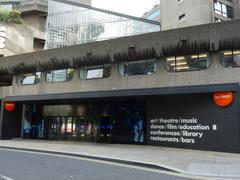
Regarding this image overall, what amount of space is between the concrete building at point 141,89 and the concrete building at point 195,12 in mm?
29905

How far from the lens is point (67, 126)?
88.9 feet

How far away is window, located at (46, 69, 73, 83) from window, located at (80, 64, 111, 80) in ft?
4.41

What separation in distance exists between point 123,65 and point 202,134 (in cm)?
734

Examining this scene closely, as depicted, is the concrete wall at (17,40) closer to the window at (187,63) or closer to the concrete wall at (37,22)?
the concrete wall at (37,22)

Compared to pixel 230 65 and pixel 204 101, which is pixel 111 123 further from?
pixel 230 65

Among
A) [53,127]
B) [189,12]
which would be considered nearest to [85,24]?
[189,12]

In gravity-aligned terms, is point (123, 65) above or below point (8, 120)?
above

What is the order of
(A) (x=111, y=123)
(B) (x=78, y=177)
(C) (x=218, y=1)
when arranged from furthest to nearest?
(C) (x=218, y=1), (A) (x=111, y=123), (B) (x=78, y=177)

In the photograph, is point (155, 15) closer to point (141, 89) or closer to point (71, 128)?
point (71, 128)

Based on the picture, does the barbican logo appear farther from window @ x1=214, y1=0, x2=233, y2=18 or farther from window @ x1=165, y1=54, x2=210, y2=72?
window @ x1=214, y1=0, x2=233, y2=18

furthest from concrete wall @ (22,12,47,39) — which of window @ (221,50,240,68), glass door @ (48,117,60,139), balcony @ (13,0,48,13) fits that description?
window @ (221,50,240,68)

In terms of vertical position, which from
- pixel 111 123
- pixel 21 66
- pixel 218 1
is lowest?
pixel 111 123

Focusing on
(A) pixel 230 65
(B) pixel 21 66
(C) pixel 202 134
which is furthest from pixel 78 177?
(B) pixel 21 66

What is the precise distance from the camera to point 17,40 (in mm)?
38750
